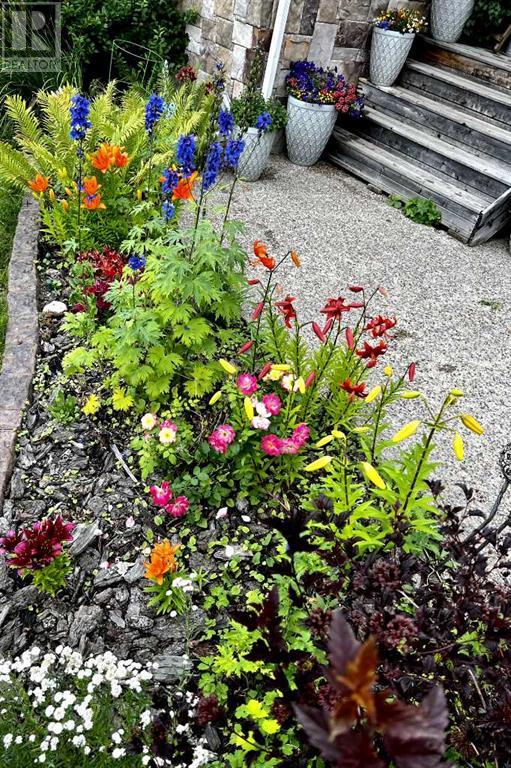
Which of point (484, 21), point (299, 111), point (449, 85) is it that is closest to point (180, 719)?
point (299, 111)

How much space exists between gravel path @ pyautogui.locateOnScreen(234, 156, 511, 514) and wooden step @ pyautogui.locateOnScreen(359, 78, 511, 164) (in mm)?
746

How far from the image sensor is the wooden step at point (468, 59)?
5.04 m

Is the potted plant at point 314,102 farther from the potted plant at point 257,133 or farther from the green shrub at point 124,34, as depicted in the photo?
the green shrub at point 124,34

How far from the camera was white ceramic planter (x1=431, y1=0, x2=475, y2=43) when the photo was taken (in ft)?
17.2

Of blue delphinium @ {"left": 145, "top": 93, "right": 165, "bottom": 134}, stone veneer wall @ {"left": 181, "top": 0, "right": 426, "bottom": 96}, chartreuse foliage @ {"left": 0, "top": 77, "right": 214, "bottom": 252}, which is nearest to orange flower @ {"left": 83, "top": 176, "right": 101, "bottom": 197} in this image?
chartreuse foliage @ {"left": 0, "top": 77, "right": 214, "bottom": 252}

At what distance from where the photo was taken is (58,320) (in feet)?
10.00

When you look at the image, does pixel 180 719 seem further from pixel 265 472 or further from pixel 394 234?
pixel 394 234

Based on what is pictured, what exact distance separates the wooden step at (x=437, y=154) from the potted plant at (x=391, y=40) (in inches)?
14.0

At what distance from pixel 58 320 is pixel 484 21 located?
5.01 metres

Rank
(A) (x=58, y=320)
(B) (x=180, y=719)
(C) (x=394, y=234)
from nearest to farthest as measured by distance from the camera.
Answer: (B) (x=180, y=719) < (A) (x=58, y=320) < (C) (x=394, y=234)

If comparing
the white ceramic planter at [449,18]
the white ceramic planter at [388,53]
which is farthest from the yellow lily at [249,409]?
the white ceramic planter at [449,18]

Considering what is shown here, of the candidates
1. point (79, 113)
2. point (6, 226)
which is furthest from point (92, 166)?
point (6, 226)

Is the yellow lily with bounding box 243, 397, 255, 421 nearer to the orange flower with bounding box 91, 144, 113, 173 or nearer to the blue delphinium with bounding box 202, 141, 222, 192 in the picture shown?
the blue delphinium with bounding box 202, 141, 222, 192

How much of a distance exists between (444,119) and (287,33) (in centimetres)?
151
